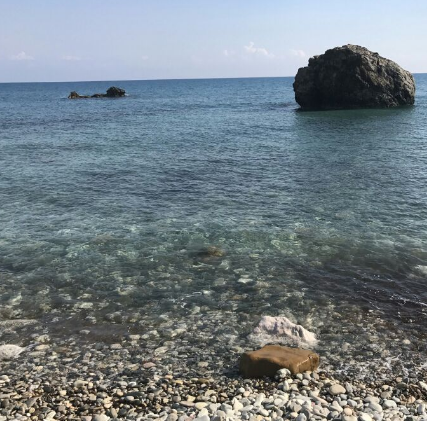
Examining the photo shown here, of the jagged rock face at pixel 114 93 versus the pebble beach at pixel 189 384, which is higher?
the jagged rock face at pixel 114 93

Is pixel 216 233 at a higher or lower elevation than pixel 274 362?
higher

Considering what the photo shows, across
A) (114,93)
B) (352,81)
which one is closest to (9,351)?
(352,81)

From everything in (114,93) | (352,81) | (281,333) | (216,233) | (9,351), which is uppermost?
(352,81)

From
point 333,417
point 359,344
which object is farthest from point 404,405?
point 359,344

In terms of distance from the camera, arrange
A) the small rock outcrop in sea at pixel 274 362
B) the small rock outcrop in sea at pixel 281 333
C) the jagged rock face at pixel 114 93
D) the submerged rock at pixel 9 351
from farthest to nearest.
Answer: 1. the jagged rock face at pixel 114 93
2. the small rock outcrop in sea at pixel 281 333
3. the submerged rock at pixel 9 351
4. the small rock outcrop in sea at pixel 274 362

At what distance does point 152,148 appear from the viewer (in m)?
50.3

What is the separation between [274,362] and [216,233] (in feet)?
39.8

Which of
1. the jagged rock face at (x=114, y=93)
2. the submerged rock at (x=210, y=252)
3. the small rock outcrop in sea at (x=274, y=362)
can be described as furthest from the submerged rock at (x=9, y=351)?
the jagged rock face at (x=114, y=93)

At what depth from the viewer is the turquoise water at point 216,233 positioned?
1717 centimetres

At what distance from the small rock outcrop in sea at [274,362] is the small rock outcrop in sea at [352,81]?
83326 millimetres

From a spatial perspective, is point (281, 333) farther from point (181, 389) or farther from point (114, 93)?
point (114, 93)

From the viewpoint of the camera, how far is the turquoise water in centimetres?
1717

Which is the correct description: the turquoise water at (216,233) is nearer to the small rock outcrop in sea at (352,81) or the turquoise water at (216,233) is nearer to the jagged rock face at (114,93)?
the small rock outcrop in sea at (352,81)

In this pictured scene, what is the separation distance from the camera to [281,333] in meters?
14.5
